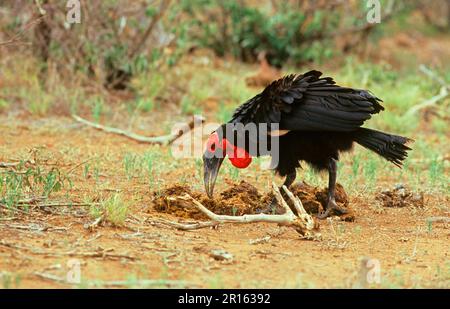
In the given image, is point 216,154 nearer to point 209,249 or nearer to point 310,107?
point 310,107

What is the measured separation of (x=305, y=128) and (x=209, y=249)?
1318mm

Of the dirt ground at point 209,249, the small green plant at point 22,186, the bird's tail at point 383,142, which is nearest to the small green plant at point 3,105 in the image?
the dirt ground at point 209,249

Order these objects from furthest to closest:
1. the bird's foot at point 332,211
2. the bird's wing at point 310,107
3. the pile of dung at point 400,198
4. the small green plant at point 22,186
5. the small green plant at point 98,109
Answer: the small green plant at point 98,109 < the pile of dung at point 400,198 < the bird's foot at point 332,211 < the bird's wing at point 310,107 < the small green plant at point 22,186

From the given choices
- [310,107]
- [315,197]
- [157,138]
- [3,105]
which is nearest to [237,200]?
[315,197]

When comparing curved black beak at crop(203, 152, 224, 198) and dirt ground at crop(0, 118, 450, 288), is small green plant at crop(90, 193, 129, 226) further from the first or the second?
curved black beak at crop(203, 152, 224, 198)

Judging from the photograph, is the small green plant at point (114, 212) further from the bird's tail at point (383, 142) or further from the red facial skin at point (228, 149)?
the bird's tail at point (383, 142)

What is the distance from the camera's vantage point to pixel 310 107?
5.56 m

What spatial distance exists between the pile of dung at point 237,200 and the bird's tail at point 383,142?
508 mm

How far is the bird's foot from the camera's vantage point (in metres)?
5.86

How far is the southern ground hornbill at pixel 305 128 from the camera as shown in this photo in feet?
18.1

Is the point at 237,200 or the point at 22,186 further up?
the point at 22,186

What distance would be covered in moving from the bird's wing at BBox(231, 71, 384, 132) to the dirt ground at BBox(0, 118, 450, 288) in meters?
0.70
